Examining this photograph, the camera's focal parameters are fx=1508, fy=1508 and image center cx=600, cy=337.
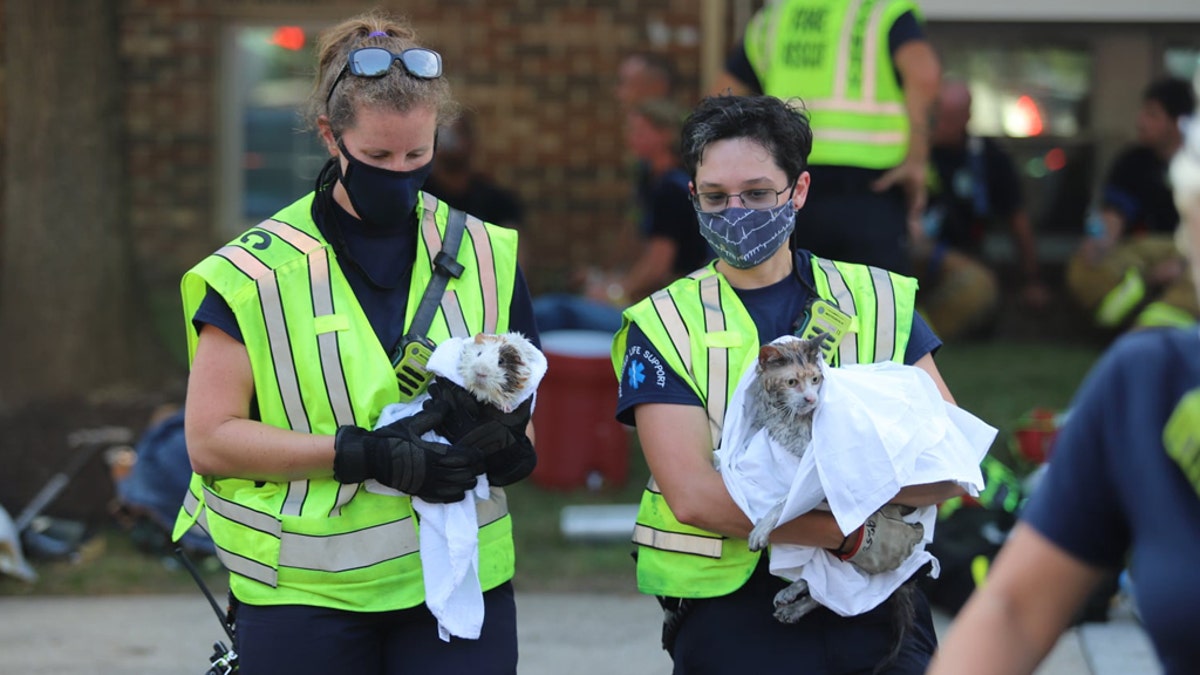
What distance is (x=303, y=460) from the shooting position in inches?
115

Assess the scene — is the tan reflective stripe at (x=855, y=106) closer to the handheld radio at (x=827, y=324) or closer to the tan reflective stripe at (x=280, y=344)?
the handheld radio at (x=827, y=324)

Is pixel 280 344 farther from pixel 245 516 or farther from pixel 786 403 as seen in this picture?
pixel 786 403

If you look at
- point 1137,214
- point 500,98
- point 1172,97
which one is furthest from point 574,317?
point 1172,97

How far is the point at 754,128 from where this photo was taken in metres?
3.21

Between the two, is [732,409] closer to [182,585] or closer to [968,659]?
[968,659]

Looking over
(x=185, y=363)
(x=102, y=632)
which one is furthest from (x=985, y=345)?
(x=102, y=632)

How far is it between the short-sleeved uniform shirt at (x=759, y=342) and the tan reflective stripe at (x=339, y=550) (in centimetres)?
56

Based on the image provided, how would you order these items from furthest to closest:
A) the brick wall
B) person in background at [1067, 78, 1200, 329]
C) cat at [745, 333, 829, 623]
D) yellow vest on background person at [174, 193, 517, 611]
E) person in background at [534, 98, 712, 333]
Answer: the brick wall < person in background at [1067, 78, 1200, 329] < person in background at [534, 98, 712, 333] < yellow vest on background person at [174, 193, 517, 611] < cat at [745, 333, 829, 623]

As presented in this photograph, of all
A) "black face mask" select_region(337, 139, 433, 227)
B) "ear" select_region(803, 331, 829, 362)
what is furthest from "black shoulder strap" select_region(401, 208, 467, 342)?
"ear" select_region(803, 331, 829, 362)

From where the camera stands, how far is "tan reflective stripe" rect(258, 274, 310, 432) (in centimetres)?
296

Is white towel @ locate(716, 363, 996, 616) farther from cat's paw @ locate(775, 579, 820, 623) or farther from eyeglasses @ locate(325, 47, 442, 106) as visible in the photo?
eyeglasses @ locate(325, 47, 442, 106)

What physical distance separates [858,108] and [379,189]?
122 inches

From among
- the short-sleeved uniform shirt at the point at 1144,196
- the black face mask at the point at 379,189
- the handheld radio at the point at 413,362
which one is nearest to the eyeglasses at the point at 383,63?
the black face mask at the point at 379,189

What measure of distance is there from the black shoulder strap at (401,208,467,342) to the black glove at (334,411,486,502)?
0.62 feet
